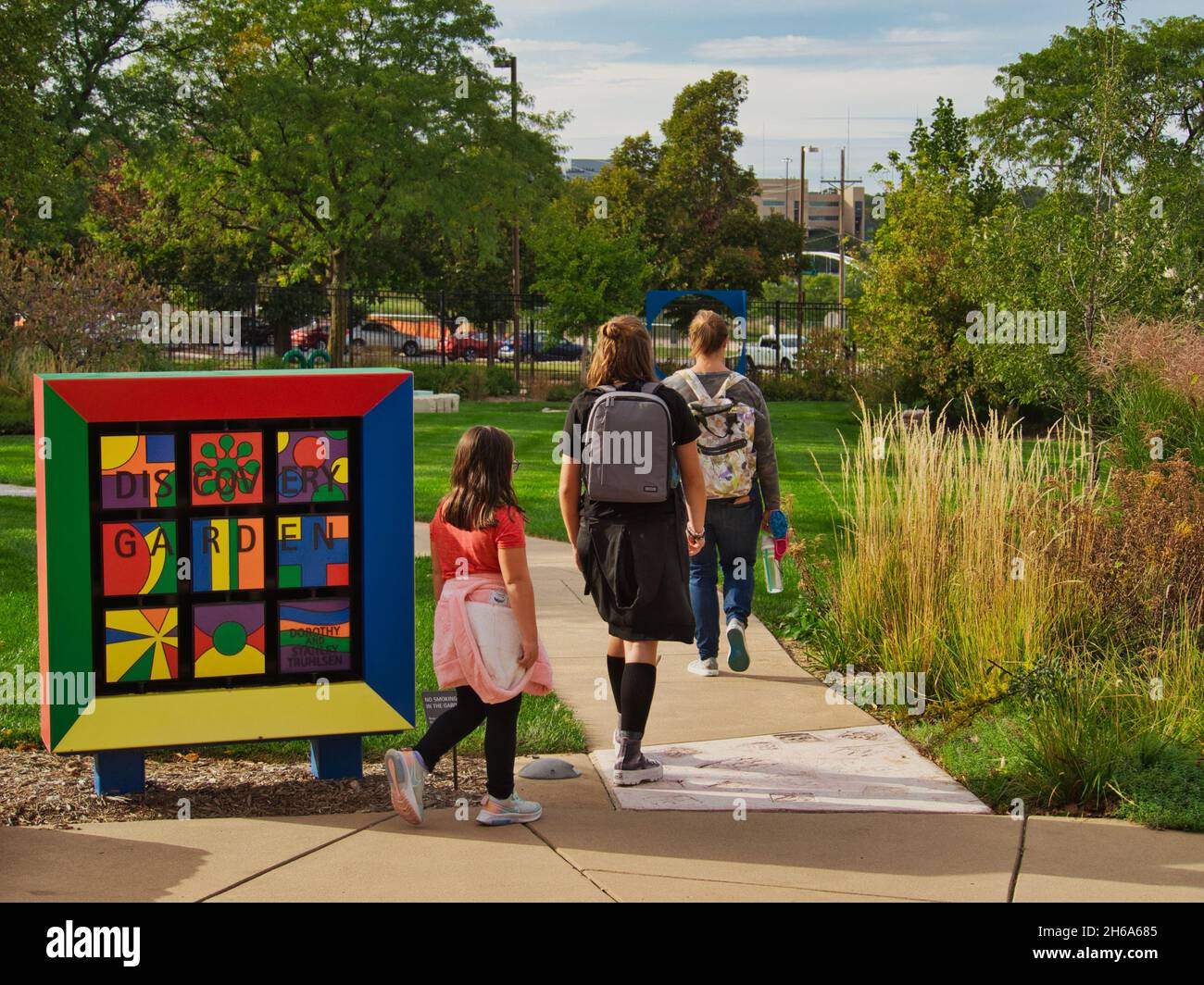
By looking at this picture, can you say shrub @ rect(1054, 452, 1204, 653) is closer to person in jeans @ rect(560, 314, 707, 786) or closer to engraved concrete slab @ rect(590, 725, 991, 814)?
engraved concrete slab @ rect(590, 725, 991, 814)

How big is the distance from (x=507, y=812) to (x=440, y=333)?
28796mm

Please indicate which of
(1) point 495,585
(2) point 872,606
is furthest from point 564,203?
(1) point 495,585

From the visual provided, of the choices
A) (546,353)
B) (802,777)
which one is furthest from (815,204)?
(802,777)

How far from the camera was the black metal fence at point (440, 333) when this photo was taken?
96.5 feet

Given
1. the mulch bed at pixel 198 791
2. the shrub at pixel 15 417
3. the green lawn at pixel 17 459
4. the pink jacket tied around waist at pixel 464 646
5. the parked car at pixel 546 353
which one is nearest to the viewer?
the pink jacket tied around waist at pixel 464 646

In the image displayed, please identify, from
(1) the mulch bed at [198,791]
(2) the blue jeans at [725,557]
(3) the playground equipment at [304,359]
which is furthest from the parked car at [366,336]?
(1) the mulch bed at [198,791]

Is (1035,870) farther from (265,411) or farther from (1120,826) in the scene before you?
(265,411)

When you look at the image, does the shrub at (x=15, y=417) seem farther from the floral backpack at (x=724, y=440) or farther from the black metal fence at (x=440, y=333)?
the floral backpack at (x=724, y=440)

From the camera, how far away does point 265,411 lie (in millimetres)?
5379

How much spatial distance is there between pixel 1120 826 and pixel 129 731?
12.1 feet

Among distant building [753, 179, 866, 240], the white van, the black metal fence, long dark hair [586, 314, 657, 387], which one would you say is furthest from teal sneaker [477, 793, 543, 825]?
distant building [753, 179, 866, 240]

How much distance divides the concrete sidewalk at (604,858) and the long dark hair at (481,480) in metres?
1.12

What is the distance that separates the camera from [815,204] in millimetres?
182250

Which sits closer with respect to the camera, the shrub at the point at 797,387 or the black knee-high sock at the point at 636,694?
the black knee-high sock at the point at 636,694
